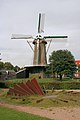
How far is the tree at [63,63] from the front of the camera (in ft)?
228

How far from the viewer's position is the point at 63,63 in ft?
228

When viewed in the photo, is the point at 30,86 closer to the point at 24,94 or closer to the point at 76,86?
the point at 24,94

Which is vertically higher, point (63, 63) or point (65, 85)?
point (63, 63)

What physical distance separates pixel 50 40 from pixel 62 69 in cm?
936

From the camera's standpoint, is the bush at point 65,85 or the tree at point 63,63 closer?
the bush at point 65,85

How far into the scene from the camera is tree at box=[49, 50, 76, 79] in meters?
69.4

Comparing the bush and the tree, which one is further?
the tree

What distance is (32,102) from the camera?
21.5 m

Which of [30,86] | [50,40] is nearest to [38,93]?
[30,86]

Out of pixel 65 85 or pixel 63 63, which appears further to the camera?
pixel 63 63

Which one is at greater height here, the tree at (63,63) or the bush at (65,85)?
the tree at (63,63)

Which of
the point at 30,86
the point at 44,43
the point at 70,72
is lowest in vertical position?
the point at 30,86

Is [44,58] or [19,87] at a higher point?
[44,58]

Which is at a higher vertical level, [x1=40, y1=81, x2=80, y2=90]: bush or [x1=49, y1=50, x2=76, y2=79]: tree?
[x1=49, y1=50, x2=76, y2=79]: tree
